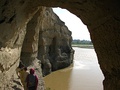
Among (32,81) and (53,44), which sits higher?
(53,44)

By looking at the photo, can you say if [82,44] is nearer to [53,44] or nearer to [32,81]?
[53,44]

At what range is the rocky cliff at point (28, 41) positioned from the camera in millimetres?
4582

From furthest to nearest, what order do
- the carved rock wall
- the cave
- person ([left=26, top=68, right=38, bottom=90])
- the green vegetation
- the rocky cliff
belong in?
the green vegetation
the carved rock wall
person ([left=26, top=68, right=38, bottom=90])
the rocky cliff
the cave

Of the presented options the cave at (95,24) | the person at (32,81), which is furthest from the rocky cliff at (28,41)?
the person at (32,81)

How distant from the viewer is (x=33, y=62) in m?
11.8

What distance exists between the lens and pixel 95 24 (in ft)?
13.4

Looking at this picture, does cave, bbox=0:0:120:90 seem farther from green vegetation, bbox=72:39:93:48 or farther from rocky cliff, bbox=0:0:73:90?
green vegetation, bbox=72:39:93:48

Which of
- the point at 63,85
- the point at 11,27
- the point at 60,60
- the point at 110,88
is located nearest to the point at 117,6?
the point at 110,88

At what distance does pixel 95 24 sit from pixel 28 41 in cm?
772

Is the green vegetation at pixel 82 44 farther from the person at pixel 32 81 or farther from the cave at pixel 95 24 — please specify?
the cave at pixel 95 24

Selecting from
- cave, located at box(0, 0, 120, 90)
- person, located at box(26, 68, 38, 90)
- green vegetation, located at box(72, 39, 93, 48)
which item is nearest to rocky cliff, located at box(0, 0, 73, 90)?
cave, located at box(0, 0, 120, 90)

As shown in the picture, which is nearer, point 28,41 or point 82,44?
point 28,41

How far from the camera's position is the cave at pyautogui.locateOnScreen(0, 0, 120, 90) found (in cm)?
357

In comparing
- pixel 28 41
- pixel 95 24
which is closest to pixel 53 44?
pixel 28 41
